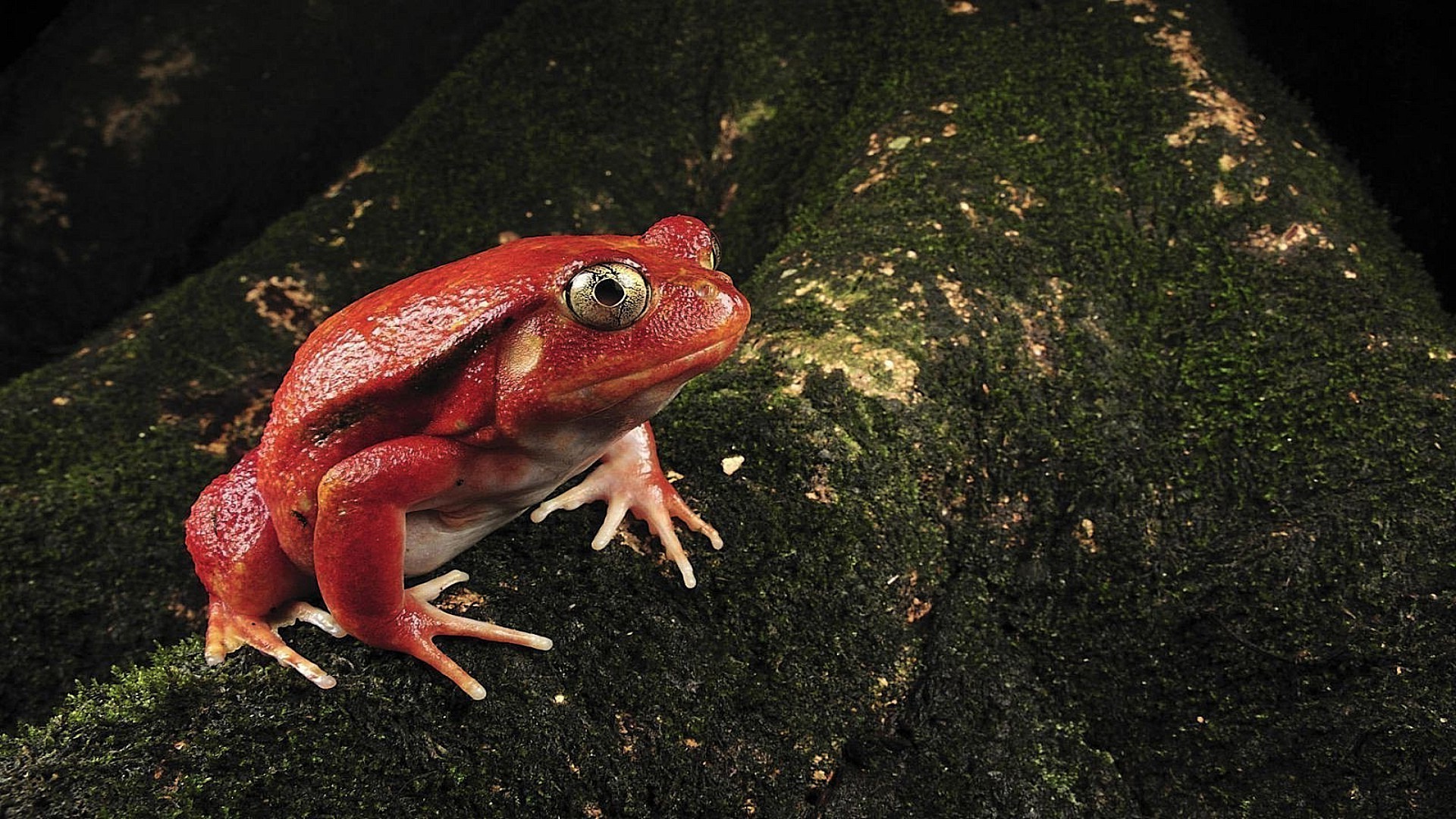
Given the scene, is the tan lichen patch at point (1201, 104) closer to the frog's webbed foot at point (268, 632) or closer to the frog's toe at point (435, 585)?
the frog's toe at point (435, 585)

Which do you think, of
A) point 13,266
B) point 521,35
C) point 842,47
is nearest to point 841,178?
point 842,47

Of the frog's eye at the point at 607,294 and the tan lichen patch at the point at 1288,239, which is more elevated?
the frog's eye at the point at 607,294

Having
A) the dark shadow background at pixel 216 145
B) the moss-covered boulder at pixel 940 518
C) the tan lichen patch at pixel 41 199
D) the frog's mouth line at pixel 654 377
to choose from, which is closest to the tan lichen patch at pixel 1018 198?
the moss-covered boulder at pixel 940 518

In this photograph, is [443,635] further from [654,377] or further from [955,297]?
[955,297]

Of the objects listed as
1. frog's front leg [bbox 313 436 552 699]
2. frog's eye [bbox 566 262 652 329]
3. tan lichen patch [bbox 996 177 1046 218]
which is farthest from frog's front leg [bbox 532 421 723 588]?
tan lichen patch [bbox 996 177 1046 218]

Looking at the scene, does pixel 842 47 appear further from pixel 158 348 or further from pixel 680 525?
pixel 158 348

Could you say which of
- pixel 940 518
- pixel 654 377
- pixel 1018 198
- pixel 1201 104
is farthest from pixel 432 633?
pixel 1201 104

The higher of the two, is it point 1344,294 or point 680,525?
point 680,525
